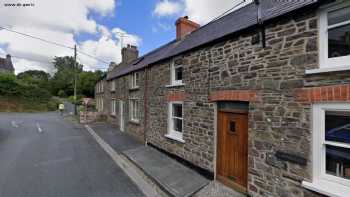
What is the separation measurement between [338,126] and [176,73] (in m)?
6.05

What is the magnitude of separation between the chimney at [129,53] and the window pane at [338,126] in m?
18.2

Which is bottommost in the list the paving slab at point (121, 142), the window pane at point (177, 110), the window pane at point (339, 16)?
the paving slab at point (121, 142)

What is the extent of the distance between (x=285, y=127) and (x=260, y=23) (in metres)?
2.52

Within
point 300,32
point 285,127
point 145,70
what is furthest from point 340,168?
point 145,70

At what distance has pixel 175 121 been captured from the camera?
8750 mm

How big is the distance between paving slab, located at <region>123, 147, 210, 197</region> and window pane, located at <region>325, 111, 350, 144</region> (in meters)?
3.62

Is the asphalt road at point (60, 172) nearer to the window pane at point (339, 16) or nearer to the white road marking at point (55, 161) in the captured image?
the white road marking at point (55, 161)

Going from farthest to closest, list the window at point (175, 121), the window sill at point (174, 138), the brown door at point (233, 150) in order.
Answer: the window at point (175, 121), the window sill at point (174, 138), the brown door at point (233, 150)

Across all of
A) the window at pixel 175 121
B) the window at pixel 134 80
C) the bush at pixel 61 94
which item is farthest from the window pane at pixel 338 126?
the bush at pixel 61 94

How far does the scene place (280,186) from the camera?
438 cm

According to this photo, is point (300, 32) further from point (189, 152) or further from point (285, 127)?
point (189, 152)

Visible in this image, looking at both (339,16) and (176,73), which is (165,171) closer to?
(176,73)

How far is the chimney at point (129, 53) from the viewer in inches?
787

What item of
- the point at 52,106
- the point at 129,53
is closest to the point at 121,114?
the point at 129,53
